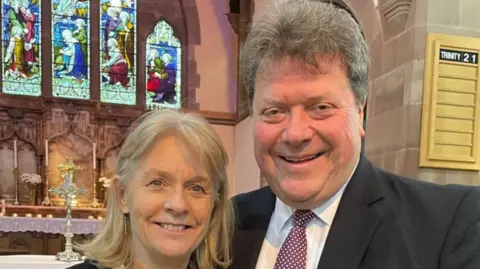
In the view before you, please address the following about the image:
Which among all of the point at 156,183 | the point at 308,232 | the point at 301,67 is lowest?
the point at 308,232

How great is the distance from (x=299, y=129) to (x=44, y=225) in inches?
203

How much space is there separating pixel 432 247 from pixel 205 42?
24.5 ft

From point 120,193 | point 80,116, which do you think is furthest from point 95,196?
point 120,193

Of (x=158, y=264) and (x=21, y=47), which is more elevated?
(x=21, y=47)

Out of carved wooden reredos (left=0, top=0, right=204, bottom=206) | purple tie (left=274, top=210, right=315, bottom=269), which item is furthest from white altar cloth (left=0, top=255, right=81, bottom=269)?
carved wooden reredos (left=0, top=0, right=204, bottom=206)

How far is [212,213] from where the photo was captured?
160 cm

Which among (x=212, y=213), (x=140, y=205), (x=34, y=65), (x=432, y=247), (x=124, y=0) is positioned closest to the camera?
(x=432, y=247)

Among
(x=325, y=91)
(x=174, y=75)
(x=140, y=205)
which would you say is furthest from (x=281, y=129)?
(x=174, y=75)

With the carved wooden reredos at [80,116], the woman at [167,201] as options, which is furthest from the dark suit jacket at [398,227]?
the carved wooden reredos at [80,116]

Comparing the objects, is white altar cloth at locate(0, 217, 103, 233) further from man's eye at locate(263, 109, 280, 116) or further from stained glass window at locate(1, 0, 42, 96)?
man's eye at locate(263, 109, 280, 116)

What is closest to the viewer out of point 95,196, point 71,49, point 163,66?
point 95,196

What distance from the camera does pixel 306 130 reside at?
52.3 inches

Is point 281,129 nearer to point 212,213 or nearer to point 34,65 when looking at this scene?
point 212,213

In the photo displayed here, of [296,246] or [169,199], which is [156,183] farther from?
[296,246]
